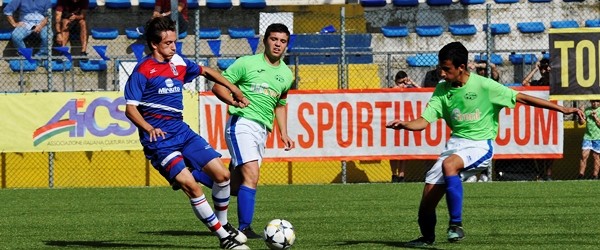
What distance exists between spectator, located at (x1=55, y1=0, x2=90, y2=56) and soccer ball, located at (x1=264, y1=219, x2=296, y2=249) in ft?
47.1

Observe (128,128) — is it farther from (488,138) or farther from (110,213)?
(488,138)

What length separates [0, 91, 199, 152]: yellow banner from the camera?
1923 centimetres

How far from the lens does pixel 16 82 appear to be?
22156 millimetres

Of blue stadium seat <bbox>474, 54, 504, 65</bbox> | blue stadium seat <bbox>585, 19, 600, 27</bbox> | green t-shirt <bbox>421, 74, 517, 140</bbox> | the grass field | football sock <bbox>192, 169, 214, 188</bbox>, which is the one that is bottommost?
the grass field

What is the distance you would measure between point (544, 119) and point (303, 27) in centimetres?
694

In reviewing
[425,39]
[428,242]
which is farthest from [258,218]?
[425,39]

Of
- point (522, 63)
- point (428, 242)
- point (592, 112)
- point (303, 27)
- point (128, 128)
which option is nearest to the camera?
point (428, 242)

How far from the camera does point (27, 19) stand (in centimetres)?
2361

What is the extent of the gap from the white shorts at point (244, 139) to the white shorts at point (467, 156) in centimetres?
173

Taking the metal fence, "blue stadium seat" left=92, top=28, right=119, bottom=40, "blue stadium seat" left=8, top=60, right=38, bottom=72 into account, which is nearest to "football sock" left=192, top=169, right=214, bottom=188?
the metal fence

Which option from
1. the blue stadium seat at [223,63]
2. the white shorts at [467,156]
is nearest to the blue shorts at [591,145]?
the blue stadium seat at [223,63]

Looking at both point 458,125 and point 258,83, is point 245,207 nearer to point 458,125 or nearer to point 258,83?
point 258,83

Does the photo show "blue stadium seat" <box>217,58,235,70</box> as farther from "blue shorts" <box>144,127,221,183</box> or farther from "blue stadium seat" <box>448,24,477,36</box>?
"blue shorts" <box>144,127,221,183</box>

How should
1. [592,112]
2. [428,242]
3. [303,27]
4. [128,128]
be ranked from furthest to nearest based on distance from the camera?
1. [303,27]
2. [592,112]
3. [128,128]
4. [428,242]
